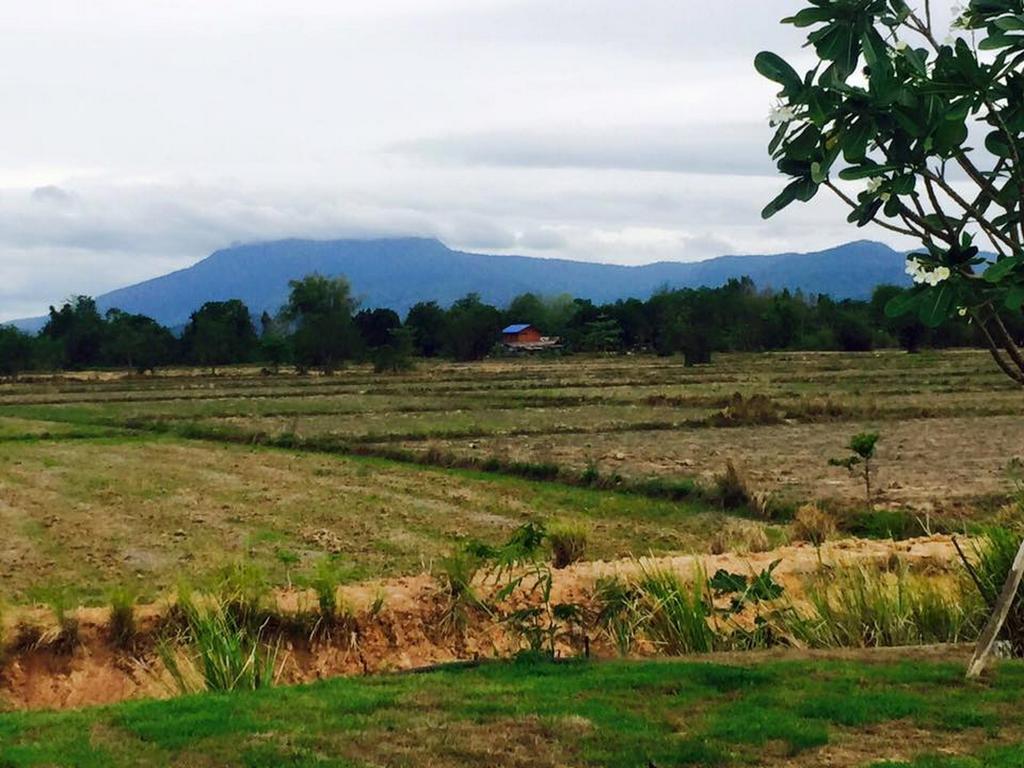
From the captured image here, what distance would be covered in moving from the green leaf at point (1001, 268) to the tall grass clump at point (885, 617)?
422 cm

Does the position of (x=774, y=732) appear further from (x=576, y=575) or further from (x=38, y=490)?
(x=38, y=490)

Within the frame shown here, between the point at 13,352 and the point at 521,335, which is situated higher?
the point at 13,352

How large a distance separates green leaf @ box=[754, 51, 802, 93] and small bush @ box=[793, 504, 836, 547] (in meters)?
9.74

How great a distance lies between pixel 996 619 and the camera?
617 centimetres

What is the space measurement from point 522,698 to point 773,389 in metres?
41.1

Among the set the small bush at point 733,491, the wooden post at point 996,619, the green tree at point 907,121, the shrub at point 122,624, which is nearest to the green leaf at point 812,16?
the green tree at point 907,121

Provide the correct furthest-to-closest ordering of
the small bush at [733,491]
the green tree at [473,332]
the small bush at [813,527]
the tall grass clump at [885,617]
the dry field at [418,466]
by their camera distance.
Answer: the green tree at [473,332] → the small bush at [733,491] → the dry field at [418,466] → the small bush at [813,527] → the tall grass clump at [885,617]

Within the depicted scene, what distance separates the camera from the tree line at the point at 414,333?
8406cm

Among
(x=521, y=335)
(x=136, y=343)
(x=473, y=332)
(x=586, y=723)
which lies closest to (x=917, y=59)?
(x=586, y=723)

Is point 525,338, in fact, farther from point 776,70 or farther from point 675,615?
point 776,70

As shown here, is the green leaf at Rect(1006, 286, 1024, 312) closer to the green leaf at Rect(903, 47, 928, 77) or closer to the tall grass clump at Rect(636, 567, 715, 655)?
the green leaf at Rect(903, 47, 928, 77)

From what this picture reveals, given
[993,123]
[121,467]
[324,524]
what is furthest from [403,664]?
[121,467]

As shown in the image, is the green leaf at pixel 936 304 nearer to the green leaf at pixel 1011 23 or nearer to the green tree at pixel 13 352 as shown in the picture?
the green leaf at pixel 1011 23

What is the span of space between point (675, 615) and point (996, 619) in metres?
2.96
